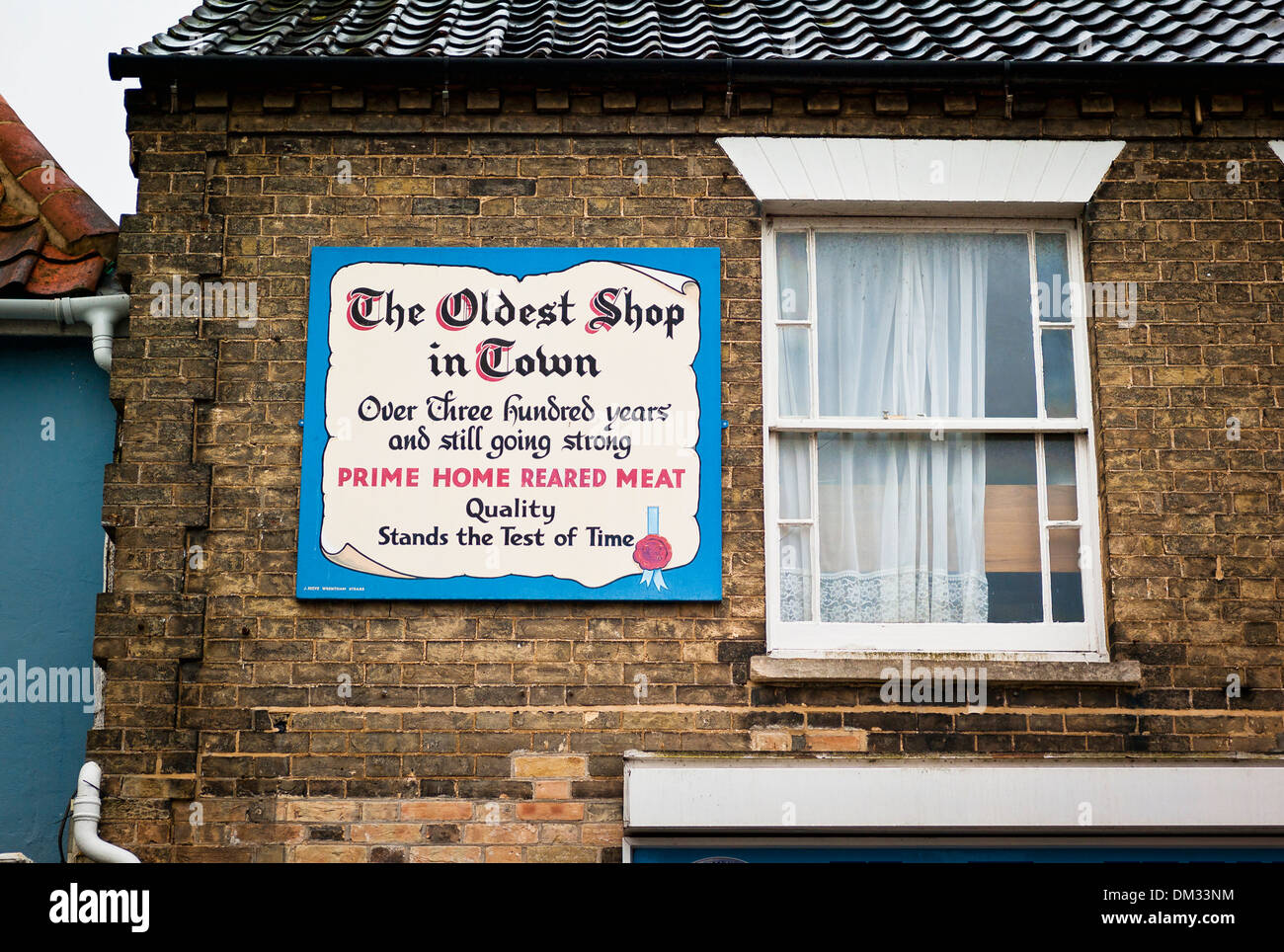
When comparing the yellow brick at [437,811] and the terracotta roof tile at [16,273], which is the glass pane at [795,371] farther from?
the terracotta roof tile at [16,273]

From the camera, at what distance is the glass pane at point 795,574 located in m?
6.35

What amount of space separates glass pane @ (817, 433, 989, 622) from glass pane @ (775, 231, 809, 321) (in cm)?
65

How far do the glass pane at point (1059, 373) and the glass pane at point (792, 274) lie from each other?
122cm

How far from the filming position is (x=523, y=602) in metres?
6.20

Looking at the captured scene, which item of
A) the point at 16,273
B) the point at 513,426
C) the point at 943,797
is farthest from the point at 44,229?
the point at 943,797

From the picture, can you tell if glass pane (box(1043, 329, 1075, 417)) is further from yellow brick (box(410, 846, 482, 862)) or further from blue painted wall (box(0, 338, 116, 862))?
blue painted wall (box(0, 338, 116, 862))

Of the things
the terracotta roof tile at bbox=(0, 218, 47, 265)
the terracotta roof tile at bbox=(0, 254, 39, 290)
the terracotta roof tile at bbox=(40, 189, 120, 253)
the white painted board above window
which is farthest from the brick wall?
the terracotta roof tile at bbox=(0, 218, 47, 265)

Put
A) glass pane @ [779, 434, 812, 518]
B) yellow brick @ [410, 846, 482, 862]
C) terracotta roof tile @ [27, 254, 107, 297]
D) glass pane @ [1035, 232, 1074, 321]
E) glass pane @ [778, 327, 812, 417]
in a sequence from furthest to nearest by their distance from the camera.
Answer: terracotta roof tile @ [27, 254, 107, 297]
glass pane @ [1035, 232, 1074, 321]
glass pane @ [778, 327, 812, 417]
glass pane @ [779, 434, 812, 518]
yellow brick @ [410, 846, 482, 862]

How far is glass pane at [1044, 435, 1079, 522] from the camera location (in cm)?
648

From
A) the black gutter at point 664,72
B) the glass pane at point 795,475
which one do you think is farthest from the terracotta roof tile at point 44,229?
the glass pane at point 795,475

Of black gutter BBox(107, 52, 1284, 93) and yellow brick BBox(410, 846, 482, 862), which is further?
black gutter BBox(107, 52, 1284, 93)

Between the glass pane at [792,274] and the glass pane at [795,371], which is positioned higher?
the glass pane at [792,274]

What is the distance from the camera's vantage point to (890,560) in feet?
21.1

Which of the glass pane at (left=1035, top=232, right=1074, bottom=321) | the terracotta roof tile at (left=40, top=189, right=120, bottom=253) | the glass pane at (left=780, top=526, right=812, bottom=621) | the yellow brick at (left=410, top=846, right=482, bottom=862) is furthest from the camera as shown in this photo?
the terracotta roof tile at (left=40, top=189, right=120, bottom=253)
